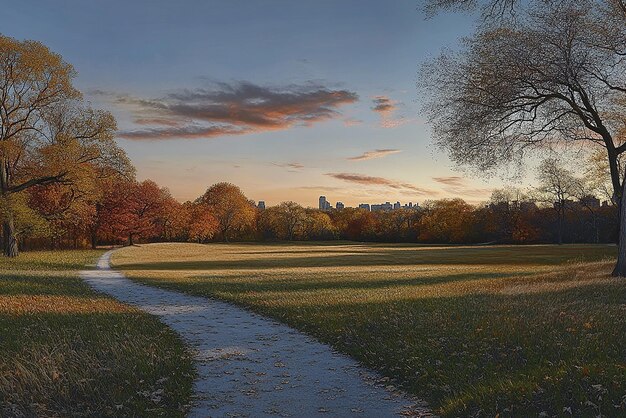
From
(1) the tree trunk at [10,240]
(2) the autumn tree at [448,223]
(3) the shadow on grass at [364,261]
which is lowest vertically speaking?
(3) the shadow on grass at [364,261]

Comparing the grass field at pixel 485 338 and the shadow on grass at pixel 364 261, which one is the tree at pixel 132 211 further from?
the grass field at pixel 485 338

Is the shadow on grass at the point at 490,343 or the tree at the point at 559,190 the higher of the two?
the tree at the point at 559,190

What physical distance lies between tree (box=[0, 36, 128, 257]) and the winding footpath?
28860mm

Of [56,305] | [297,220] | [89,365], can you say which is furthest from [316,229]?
[89,365]

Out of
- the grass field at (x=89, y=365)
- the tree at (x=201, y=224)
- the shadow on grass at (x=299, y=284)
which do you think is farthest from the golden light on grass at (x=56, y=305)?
the tree at (x=201, y=224)

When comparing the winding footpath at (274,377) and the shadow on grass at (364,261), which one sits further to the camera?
the shadow on grass at (364,261)

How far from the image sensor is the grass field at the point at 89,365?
6.58 meters

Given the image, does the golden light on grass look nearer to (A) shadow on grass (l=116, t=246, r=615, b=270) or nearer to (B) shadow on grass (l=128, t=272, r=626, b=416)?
(B) shadow on grass (l=128, t=272, r=626, b=416)

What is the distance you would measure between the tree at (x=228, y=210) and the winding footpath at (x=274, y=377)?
90408mm

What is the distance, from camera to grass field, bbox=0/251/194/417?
6578 millimetres

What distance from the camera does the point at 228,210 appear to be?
102875 millimetres

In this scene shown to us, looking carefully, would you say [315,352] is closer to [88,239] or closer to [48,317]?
[48,317]

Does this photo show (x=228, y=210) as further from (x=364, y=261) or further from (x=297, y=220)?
(x=364, y=261)

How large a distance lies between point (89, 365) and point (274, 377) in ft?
9.56
